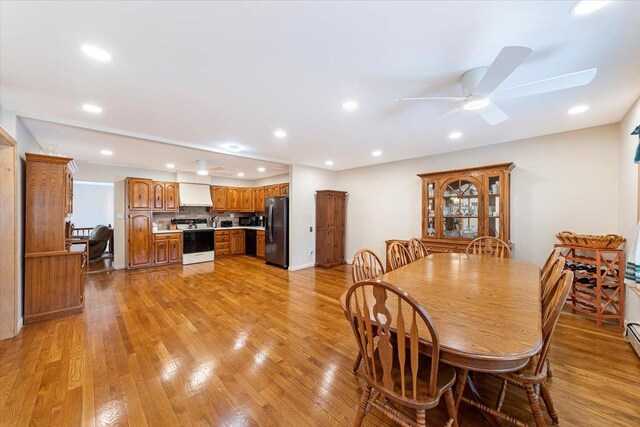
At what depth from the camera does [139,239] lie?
5.59 meters

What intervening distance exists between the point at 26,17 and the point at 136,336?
2698 mm

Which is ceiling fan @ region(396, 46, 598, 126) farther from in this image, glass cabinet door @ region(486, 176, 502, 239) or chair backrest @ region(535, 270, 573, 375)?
glass cabinet door @ region(486, 176, 502, 239)

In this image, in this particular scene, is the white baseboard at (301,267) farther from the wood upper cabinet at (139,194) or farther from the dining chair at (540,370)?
the dining chair at (540,370)

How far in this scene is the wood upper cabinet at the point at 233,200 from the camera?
7402 millimetres

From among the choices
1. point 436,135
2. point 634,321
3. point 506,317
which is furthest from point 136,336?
point 634,321

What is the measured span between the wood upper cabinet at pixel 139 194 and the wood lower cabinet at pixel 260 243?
2.67m

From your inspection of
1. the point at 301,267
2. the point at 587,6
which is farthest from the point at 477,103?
the point at 301,267

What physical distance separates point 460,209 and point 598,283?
1736 mm

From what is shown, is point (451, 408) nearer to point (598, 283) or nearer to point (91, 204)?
point (598, 283)

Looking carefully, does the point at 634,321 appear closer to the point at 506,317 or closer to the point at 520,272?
the point at 520,272

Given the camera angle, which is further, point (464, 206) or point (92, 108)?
point (464, 206)

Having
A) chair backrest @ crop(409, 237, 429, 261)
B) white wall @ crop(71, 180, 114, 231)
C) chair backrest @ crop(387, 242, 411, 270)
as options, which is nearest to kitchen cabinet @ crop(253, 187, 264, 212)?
white wall @ crop(71, 180, 114, 231)

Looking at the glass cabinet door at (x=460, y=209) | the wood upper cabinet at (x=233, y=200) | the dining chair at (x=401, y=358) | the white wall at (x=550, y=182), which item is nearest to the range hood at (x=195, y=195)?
the wood upper cabinet at (x=233, y=200)

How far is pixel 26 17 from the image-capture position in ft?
4.56
